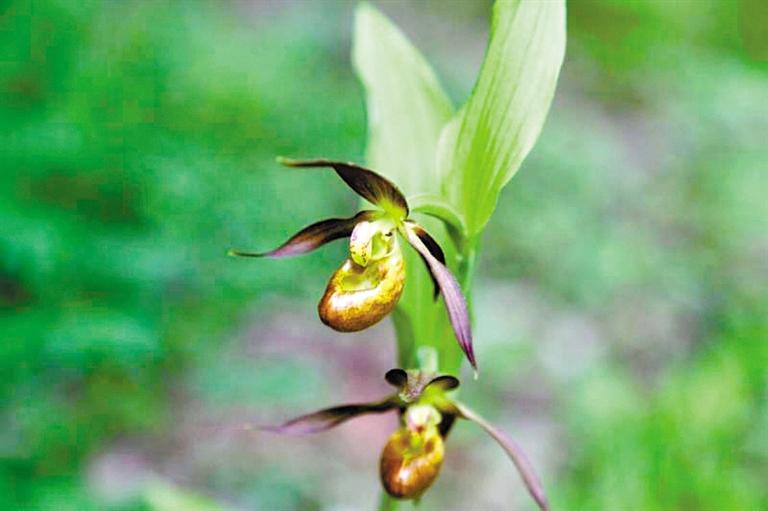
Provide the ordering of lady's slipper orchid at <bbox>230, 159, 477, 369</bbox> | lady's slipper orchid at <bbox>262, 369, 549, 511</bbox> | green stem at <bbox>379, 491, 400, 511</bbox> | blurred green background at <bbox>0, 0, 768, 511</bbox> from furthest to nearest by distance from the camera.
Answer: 1. blurred green background at <bbox>0, 0, 768, 511</bbox>
2. green stem at <bbox>379, 491, 400, 511</bbox>
3. lady's slipper orchid at <bbox>262, 369, 549, 511</bbox>
4. lady's slipper orchid at <bbox>230, 159, 477, 369</bbox>

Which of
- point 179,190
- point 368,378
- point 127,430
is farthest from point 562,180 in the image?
point 127,430

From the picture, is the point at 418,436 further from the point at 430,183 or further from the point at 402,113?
the point at 402,113

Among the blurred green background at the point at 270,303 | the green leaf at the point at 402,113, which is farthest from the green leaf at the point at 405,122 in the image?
the blurred green background at the point at 270,303

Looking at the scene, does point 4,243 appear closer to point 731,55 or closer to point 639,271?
point 639,271

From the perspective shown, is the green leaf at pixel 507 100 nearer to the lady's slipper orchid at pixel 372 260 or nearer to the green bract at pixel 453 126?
the green bract at pixel 453 126

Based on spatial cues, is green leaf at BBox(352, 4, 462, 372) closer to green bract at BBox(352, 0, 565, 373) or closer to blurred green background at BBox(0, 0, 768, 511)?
green bract at BBox(352, 0, 565, 373)

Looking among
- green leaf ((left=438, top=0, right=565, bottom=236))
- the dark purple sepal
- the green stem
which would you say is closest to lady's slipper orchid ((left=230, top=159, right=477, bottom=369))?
the dark purple sepal
